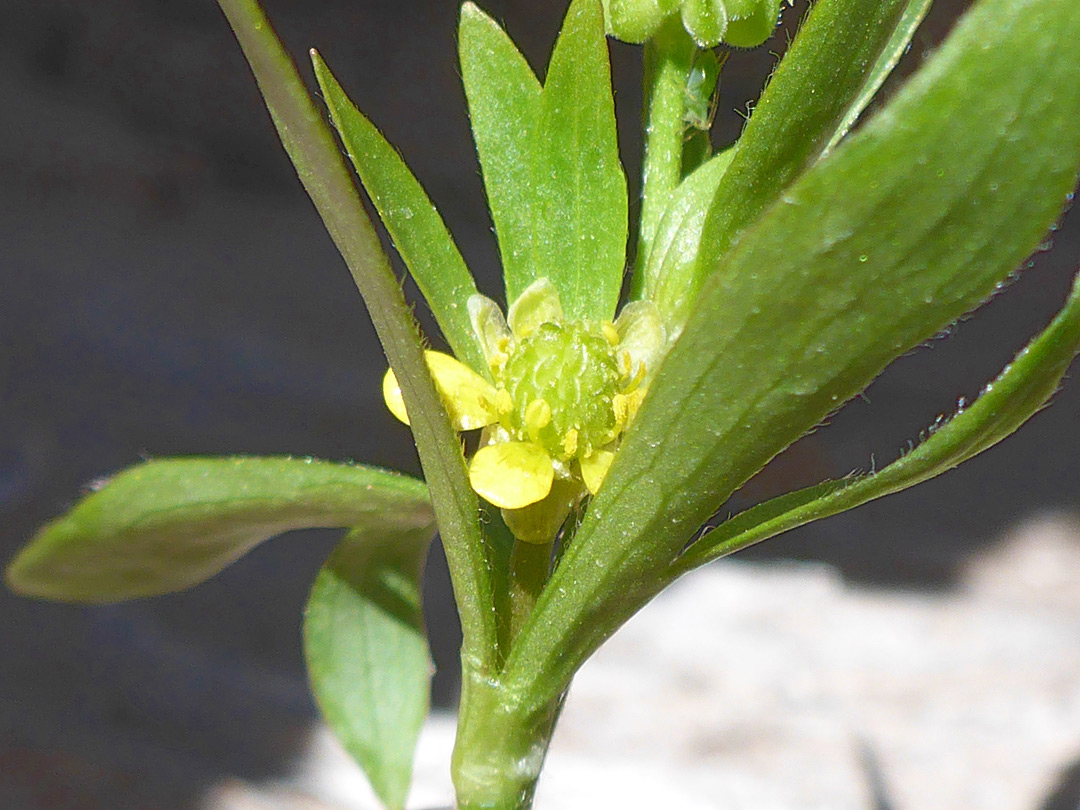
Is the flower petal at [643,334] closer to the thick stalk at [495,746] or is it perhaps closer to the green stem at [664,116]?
the green stem at [664,116]

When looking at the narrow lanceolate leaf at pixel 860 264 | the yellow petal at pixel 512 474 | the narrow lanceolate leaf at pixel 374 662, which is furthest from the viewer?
the narrow lanceolate leaf at pixel 374 662

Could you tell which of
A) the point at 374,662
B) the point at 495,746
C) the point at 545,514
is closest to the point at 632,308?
the point at 545,514

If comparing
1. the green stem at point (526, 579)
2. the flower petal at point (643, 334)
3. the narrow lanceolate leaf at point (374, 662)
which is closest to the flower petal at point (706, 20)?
the flower petal at point (643, 334)

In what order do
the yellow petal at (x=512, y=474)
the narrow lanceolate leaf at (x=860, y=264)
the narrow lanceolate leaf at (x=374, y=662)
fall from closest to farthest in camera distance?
the narrow lanceolate leaf at (x=860, y=264) → the yellow petal at (x=512, y=474) → the narrow lanceolate leaf at (x=374, y=662)

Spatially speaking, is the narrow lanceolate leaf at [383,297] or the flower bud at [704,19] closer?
the narrow lanceolate leaf at [383,297]

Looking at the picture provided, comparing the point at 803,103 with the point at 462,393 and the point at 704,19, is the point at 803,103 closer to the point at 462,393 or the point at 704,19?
the point at 704,19

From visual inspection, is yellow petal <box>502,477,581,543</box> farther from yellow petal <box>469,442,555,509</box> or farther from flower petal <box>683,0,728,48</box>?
flower petal <box>683,0,728,48</box>
